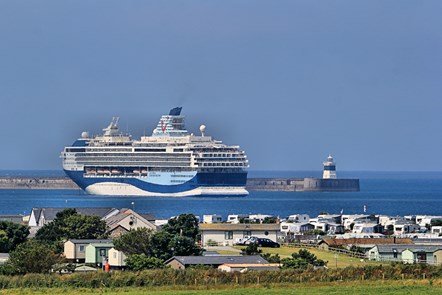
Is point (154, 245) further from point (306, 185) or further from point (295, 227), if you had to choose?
point (306, 185)

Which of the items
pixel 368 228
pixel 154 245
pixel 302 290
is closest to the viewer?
pixel 302 290

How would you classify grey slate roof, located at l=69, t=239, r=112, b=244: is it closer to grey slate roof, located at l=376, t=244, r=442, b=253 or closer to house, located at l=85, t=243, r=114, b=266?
house, located at l=85, t=243, r=114, b=266

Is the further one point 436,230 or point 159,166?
point 159,166

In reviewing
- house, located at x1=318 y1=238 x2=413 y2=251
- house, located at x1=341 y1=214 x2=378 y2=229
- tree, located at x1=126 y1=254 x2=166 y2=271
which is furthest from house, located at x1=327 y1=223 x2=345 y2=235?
tree, located at x1=126 y1=254 x2=166 y2=271

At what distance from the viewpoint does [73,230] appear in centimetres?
4594

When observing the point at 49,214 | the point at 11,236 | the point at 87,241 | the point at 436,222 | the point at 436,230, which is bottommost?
the point at 87,241

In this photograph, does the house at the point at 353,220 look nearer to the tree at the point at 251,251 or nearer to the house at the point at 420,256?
the tree at the point at 251,251

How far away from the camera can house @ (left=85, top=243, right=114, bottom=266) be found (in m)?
40.0

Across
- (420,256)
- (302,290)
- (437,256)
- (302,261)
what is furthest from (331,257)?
(302,290)

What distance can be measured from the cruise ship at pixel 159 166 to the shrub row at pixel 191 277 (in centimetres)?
8584

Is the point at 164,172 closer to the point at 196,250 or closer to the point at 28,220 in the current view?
the point at 28,220

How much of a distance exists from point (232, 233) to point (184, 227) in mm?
5272

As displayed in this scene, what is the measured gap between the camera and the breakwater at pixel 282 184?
153m

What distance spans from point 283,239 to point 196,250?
13099 mm
